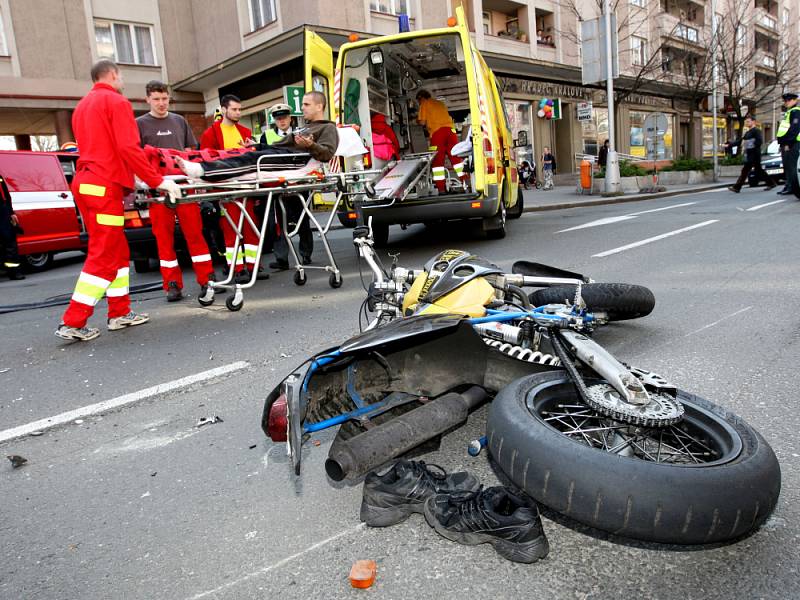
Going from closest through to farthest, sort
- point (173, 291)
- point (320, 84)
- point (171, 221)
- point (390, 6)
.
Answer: point (171, 221), point (173, 291), point (320, 84), point (390, 6)

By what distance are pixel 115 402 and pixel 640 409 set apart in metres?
2.73

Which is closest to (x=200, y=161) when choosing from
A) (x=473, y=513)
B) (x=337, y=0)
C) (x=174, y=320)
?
(x=174, y=320)

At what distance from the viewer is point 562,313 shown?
110 inches

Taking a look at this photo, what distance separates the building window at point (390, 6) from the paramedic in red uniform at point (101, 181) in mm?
17779

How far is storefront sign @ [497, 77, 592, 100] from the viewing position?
25.9 meters

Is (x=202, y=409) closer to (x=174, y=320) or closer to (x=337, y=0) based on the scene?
(x=174, y=320)

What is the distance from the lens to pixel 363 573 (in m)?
1.76

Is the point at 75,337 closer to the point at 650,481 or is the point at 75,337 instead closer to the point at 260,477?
the point at 260,477

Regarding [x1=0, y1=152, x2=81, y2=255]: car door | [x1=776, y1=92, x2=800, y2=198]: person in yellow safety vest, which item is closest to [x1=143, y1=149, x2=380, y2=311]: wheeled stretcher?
[x1=0, y1=152, x2=81, y2=255]: car door

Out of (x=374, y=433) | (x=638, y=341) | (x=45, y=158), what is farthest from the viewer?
(x=45, y=158)

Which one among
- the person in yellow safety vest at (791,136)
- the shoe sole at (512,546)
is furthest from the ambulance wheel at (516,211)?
the shoe sole at (512,546)

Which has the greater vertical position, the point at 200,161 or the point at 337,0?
the point at 337,0

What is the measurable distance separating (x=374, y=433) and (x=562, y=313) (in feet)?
3.74

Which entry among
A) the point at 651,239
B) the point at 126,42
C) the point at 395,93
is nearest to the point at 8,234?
the point at 395,93
